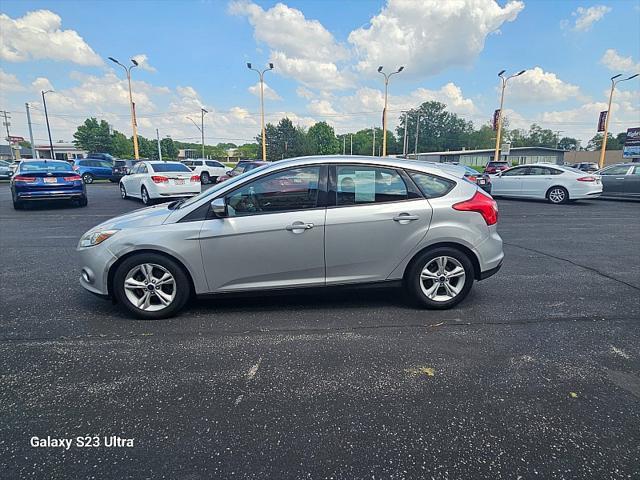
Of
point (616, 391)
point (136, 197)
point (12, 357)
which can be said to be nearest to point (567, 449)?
point (616, 391)

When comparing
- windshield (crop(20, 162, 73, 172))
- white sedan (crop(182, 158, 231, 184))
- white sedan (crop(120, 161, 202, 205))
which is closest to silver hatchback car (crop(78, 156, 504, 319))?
white sedan (crop(120, 161, 202, 205))

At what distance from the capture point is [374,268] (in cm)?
384

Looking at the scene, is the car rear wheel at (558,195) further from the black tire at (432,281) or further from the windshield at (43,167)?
the windshield at (43,167)

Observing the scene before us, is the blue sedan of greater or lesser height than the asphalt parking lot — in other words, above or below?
above

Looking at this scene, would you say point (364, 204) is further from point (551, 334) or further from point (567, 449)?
point (567, 449)

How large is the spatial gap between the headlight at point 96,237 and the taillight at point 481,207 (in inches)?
137

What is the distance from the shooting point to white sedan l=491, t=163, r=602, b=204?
44.3ft

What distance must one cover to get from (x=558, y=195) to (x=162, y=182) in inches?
571

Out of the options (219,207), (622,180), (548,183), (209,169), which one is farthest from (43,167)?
(622,180)

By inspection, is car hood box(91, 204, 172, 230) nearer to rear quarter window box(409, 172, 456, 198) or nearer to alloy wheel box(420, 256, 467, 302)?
rear quarter window box(409, 172, 456, 198)

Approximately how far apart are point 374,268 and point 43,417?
2871 mm

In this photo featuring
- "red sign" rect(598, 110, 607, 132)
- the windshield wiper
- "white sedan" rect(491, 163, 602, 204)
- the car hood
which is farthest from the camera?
"red sign" rect(598, 110, 607, 132)

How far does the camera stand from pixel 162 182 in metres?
12.8

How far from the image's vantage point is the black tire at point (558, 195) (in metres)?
13.9
